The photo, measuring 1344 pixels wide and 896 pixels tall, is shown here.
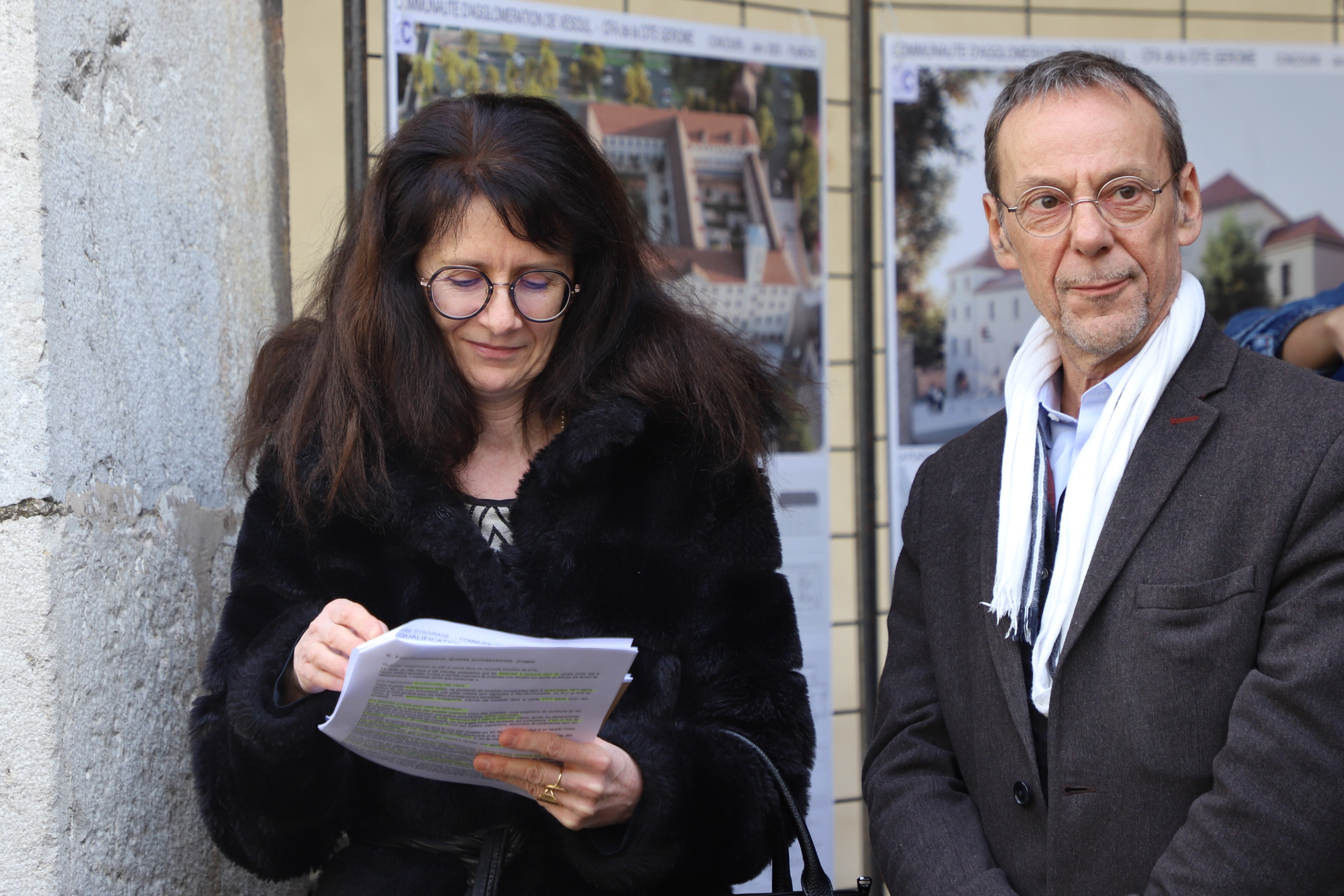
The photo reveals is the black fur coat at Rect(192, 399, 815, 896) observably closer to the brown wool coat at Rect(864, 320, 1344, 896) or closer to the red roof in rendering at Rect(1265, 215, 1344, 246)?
the brown wool coat at Rect(864, 320, 1344, 896)

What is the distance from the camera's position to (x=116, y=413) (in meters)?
1.83

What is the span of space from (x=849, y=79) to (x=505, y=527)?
6.43 feet

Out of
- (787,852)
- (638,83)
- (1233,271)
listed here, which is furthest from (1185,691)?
(1233,271)

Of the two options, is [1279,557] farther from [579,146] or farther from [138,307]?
[138,307]

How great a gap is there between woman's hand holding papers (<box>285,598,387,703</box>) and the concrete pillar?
0.35 meters

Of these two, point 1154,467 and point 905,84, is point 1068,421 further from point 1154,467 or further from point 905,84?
point 905,84

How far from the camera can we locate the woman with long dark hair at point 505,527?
5.76 ft

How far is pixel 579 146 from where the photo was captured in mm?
1979

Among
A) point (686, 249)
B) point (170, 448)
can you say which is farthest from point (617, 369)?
point (686, 249)

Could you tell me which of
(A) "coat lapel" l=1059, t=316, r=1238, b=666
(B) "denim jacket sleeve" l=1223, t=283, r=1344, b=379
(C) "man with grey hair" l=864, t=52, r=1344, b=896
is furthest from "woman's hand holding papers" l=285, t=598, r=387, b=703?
(B) "denim jacket sleeve" l=1223, t=283, r=1344, b=379

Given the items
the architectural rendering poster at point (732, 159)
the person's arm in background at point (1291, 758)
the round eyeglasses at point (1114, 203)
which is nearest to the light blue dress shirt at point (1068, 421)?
the round eyeglasses at point (1114, 203)

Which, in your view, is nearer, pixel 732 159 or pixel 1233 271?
pixel 732 159

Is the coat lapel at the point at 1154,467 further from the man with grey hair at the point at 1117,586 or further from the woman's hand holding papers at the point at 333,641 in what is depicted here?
the woman's hand holding papers at the point at 333,641

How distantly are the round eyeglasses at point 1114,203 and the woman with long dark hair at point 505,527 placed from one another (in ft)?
2.00
